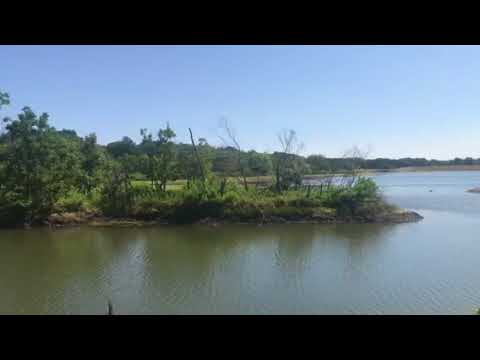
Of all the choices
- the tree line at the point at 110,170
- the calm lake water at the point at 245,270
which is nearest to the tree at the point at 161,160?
the tree line at the point at 110,170

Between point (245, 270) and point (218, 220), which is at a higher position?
point (218, 220)

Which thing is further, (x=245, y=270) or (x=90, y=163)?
(x=90, y=163)

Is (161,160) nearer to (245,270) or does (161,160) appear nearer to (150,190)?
(150,190)

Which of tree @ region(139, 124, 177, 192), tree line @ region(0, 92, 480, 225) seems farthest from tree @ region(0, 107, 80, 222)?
tree @ region(139, 124, 177, 192)

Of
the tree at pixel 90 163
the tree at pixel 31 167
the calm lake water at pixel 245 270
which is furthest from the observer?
the tree at pixel 90 163

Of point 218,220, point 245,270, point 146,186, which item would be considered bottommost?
point 245,270

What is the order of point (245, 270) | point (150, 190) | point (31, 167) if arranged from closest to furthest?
point (245, 270), point (31, 167), point (150, 190)

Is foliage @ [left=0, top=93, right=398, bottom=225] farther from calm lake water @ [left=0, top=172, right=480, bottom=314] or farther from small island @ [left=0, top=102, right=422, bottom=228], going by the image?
calm lake water @ [left=0, top=172, right=480, bottom=314]

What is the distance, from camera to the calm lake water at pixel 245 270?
7.79 m

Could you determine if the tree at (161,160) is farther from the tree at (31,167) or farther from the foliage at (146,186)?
the tree at (31,167)

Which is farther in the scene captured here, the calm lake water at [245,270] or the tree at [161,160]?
the tree at [161,160]

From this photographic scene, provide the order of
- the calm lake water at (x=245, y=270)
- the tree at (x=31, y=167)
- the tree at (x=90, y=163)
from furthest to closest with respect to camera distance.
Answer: the tree at (x=90, y=163) → the tree at (x=31, y=167) → the calm lake water at (x=245, y=270)

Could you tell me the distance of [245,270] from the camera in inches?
409

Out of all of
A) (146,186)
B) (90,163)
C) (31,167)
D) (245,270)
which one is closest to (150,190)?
(146,186)
